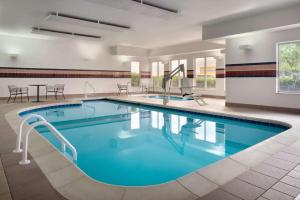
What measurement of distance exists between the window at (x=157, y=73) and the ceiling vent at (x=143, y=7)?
8.10 m

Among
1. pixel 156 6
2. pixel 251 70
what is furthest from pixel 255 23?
pixel 156 6

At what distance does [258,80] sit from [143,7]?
4290 millimetres

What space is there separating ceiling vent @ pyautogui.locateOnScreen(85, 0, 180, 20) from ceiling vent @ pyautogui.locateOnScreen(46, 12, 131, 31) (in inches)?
78.4

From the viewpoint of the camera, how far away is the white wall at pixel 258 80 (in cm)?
638

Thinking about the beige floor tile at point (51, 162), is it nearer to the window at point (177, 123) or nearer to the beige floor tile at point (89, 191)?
the beige floor tile at point (89, 191)

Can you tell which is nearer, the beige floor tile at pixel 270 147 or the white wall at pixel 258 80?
the beige floor tile at pixel 270 147

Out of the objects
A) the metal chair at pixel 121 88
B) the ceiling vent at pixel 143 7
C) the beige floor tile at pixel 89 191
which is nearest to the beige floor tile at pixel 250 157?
the beige floor tile at pixel 89 191

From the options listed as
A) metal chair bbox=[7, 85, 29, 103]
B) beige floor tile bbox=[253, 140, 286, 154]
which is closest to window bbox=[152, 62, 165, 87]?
metal chair bbox=[7, 85, 29, 103]

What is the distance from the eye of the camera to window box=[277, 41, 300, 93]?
6512 mm

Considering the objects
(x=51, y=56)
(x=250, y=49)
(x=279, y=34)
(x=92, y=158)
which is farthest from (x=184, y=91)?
(x=51, y=56)

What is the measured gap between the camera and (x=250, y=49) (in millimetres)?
7105

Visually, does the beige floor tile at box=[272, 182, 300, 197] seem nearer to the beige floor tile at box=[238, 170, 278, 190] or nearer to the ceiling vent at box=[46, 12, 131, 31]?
the beige floor tile at box=[238, 170, 278, 190]

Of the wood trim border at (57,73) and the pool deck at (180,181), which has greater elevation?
the wood trim border at (57,73)

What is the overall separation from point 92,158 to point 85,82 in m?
9.17
